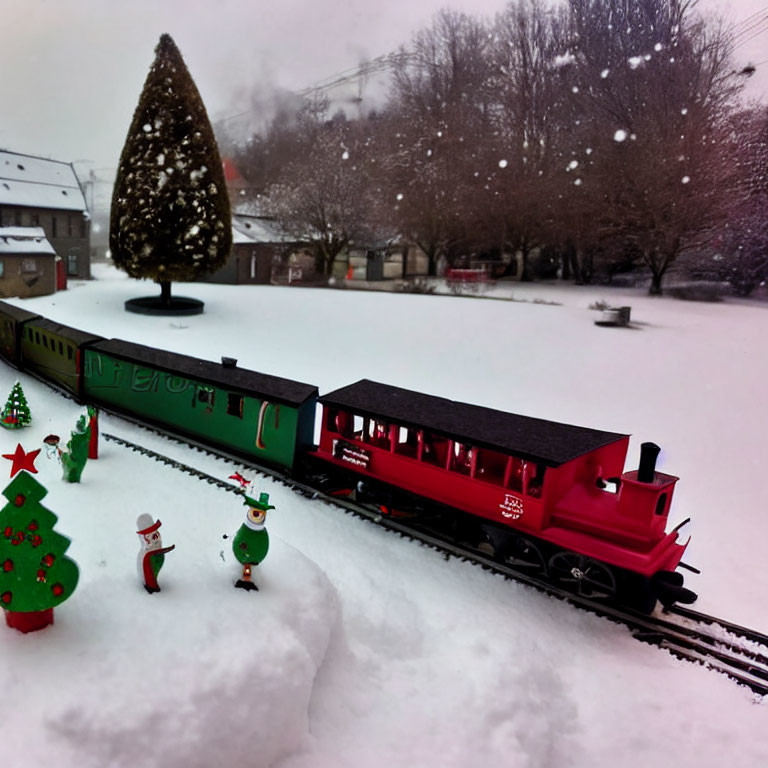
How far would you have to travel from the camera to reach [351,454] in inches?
364

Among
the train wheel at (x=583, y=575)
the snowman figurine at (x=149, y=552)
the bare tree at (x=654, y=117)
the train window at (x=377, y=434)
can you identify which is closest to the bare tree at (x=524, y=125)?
the bare tree at (x=654, y=117)

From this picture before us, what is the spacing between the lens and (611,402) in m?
13.6

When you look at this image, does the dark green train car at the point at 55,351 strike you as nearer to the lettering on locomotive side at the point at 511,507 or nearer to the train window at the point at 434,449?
the train window at the point at 434,449

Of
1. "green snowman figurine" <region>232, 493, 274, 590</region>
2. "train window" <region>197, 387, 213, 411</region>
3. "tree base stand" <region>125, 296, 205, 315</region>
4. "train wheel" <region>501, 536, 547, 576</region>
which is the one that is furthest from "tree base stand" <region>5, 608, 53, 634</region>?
"tree base stand" <region>125, 296, 205, 315</region>

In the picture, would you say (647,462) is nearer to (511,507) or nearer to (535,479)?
(535,479)

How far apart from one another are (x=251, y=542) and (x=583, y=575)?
3851 millimetres

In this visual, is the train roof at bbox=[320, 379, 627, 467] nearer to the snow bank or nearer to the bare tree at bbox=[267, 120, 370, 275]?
the snow bank

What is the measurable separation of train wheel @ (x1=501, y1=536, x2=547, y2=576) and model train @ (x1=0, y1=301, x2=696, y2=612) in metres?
0.02

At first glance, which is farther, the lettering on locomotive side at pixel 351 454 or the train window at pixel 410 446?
the lettering on locomotive side at pixel 351 454

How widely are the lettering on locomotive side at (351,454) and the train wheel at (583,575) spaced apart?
2889 millimetres

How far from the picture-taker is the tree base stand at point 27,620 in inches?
208

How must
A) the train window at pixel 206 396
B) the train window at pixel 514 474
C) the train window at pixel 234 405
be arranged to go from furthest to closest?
1. the train window at pixel 206 396
2. the train window at pixel 234 405
3. the train window at pixel 514 474

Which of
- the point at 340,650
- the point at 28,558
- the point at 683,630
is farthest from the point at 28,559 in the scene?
the point at 683,630

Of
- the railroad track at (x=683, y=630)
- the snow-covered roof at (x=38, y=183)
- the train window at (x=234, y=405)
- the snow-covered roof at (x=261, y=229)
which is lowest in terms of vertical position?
the railroad track at (x=683, y=630)
